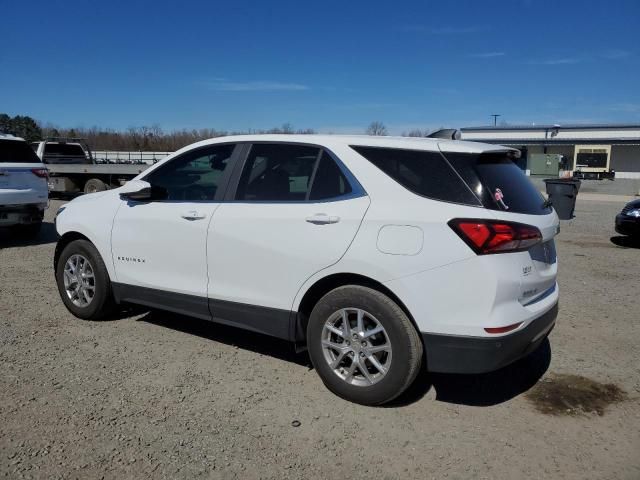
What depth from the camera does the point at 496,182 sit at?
11.2 ft

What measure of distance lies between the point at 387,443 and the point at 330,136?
2.11 meters

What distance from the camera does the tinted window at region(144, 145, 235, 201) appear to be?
435cm

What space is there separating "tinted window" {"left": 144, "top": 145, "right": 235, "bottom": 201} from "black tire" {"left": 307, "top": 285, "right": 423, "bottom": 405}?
138 cm

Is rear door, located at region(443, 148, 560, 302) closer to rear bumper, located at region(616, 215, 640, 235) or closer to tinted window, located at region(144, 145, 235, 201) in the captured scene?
tinted window, located at region(144, 145, 235, 201)

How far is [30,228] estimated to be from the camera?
33.5 ft

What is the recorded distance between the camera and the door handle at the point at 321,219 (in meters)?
3.56

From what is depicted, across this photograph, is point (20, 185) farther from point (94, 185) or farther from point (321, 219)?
point (94, 185)

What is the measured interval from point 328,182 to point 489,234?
116 cm

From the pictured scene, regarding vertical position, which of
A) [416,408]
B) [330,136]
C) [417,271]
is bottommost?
[416,408]

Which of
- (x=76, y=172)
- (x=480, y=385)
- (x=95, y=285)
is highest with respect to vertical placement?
(x=76, y=172)

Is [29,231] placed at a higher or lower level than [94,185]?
lower

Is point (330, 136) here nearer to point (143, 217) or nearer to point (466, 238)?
point (466, 238)

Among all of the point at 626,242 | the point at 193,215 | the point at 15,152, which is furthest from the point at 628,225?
the point at 15,152

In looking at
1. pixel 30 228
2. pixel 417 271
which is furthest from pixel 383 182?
pixel 30 228
